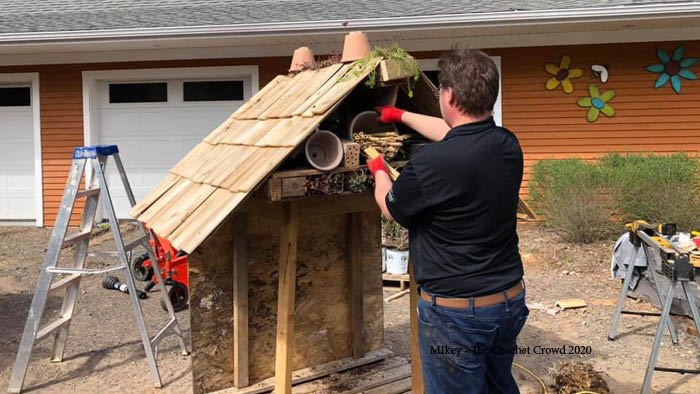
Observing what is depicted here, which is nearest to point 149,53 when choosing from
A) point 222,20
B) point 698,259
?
point 222,20

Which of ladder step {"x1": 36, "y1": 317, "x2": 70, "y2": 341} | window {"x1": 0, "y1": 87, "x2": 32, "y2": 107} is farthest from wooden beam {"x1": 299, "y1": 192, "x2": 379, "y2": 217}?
window {"x1": 0, "y1": 87, "x2": 32, "y2": 107}

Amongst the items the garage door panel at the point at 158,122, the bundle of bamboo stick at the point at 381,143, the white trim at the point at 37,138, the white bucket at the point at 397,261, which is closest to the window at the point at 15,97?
the white trim at the point at 37,138

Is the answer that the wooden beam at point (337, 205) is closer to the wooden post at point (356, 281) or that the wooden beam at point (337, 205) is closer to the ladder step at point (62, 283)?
the wooden post at point (356, 281)

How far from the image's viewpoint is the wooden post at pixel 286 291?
9.62 ft

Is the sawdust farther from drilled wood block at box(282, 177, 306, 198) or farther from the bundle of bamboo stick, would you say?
drilled wood block at box(282, 177, 306, 198)

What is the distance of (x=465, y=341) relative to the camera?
2.31 metres

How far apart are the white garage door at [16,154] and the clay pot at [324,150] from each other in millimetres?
8996

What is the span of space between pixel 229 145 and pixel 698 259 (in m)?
4.14

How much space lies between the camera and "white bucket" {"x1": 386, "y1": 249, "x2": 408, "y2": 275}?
21.9ft

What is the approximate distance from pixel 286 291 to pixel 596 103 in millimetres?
7721

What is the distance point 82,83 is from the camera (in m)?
9.91

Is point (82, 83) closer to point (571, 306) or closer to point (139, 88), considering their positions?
point (139, 88)

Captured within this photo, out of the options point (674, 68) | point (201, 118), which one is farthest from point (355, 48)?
point (674, 68)

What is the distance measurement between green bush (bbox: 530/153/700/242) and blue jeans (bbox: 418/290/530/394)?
605 cm
